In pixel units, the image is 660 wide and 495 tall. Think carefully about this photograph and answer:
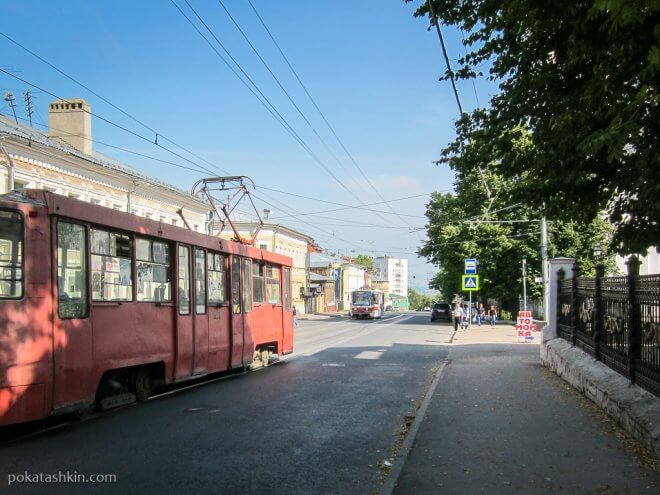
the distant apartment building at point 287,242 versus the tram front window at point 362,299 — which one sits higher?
the distant apartment building at point 287,242

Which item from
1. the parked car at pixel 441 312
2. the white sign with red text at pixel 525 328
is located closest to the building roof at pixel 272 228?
the parked car at pixel 441 312

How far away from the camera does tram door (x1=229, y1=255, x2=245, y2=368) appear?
41.9 feet

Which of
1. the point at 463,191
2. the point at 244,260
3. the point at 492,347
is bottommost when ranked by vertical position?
the point at 492,347

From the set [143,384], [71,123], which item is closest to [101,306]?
[143,384]

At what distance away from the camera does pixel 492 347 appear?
20.6m

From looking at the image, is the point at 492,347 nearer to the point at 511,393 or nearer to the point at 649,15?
the point at 511,393

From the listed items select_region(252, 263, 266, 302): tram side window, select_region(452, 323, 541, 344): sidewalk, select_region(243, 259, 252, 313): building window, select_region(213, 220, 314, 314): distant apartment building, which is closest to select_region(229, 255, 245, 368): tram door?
select_region(243, 259, 252, 313): building window

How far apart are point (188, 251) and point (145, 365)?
2195 millimetres

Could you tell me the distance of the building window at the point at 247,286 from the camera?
13.5 m

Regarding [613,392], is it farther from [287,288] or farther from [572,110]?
[287,288]

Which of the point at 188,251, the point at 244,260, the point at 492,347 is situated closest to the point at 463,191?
the point at 492,347

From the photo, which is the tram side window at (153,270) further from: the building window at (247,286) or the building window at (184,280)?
the building window at (247,286)

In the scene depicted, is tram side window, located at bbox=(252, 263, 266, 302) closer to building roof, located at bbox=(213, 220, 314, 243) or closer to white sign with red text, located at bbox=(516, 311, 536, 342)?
white sign with red text, located at bbox=(516, 311, 536, 342)

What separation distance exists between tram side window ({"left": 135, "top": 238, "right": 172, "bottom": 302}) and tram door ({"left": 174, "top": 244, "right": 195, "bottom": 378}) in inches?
11.5
